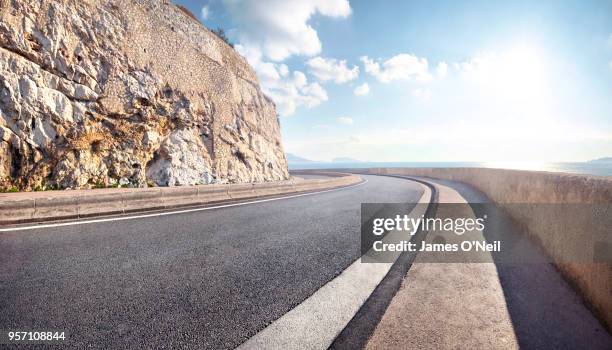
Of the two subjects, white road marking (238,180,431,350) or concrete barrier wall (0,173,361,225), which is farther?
concrete barrier wall (0,173,361,225)

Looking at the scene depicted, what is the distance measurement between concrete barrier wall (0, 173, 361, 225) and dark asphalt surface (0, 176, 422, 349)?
43.2 inches

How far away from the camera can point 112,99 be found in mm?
13039

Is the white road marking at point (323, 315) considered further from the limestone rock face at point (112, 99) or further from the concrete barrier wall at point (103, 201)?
the limestone rock face at point (112, 99)

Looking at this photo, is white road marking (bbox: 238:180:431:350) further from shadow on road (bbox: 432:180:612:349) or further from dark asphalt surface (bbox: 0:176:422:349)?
shadow on road (bbox: 432:180:612:349)

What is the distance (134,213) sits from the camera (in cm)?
729

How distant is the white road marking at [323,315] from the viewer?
2.18 m

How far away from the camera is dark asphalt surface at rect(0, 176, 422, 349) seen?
2312mm

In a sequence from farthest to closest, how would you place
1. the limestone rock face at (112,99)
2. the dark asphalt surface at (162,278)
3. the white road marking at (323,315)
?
the limestone rock face at (112,99), the dark asphalt surface at (162,278), the white road marking at (323,315)

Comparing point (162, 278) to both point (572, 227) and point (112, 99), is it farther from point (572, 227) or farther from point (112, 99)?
point (112, 99)

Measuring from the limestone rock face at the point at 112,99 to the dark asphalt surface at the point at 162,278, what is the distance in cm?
757

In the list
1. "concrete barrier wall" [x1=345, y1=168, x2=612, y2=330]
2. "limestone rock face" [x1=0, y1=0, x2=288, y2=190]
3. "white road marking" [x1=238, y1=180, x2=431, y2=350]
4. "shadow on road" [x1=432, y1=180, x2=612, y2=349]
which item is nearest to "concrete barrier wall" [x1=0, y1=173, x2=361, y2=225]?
"limestone rock face" [x1=0, y1=0, x2=288, y2=190]

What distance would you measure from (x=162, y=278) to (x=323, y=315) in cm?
204

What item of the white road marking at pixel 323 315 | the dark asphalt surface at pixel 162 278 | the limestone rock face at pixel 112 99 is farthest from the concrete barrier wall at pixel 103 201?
the white road marking at pixel 323 315

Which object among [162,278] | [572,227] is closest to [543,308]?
[572,227]
